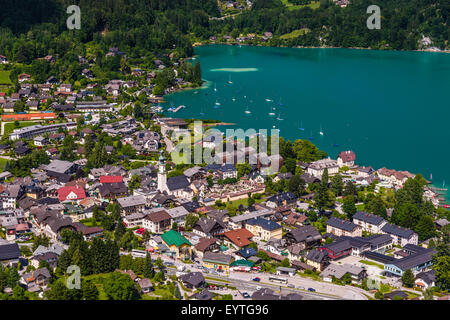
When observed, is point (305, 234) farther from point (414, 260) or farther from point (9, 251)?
point (9, 251)

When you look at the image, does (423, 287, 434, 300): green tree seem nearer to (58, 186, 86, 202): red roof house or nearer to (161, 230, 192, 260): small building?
(161, 230, 192, 260): small building

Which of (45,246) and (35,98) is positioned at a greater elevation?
(35,98)

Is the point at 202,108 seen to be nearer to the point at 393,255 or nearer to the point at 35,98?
the point at 35,98

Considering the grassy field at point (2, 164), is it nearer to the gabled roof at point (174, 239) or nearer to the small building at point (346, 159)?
the gabled roof at point (174, 239)

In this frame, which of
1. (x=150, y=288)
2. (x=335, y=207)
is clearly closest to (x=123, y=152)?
(x=335, y=207)

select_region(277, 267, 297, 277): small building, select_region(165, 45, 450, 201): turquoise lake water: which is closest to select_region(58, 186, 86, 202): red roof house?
select_region(277, 267, 297, 277): small building

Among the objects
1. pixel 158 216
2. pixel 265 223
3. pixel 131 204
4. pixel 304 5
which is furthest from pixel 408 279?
pixel 304 5
